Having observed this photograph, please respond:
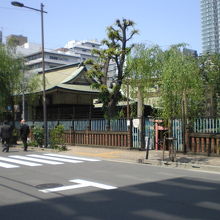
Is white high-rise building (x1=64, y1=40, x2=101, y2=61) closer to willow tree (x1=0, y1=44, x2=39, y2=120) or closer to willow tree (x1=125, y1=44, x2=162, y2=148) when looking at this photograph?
willow tree (x1=0, y1=44, x2=39, y2=120)

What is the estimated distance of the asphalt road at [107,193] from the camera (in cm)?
632

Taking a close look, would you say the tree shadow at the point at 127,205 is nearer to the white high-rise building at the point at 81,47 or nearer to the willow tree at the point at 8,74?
the willow tree at the point at 8,74

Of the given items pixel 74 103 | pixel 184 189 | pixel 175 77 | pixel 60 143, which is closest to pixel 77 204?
pixel 184 189

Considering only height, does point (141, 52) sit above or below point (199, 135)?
above

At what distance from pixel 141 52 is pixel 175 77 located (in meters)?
3.17

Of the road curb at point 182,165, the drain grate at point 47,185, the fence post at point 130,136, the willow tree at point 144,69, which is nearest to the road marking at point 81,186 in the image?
the drain grate at point 47,185

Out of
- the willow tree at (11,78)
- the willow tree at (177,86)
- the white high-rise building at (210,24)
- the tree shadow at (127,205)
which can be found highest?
the white high-rise building at (210,24)

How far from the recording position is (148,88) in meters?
16.1

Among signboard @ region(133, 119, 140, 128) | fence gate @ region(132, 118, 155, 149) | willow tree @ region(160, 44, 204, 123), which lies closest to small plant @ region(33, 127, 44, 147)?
fence gate @ region(132, 118, 155, 149)

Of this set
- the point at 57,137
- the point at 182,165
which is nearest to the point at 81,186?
the point at 182,165

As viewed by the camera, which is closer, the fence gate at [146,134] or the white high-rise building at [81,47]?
the fence gate at [146,134]

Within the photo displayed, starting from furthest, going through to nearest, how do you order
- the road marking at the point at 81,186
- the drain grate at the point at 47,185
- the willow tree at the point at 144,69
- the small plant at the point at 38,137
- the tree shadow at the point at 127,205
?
the small plant at the point at 38,137, the willow tree at the point at 144,69, the drain grate at the point at 47,185, the road marking at the point at 81,186, the tree shadow at the point at 127,205

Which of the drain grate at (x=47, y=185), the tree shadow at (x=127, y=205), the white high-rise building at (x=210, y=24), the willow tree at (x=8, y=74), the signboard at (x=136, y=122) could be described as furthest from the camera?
the white high-rise building at (x=210, y=24)

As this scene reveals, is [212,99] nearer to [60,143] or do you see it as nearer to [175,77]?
[175,77]
